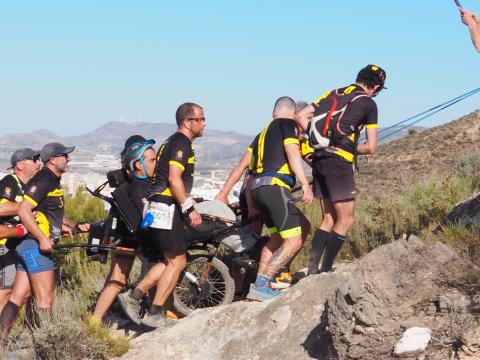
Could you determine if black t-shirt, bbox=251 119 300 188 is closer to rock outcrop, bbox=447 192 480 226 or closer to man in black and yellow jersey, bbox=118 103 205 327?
man in black and yellow jersey, bbox=118 103 205 327

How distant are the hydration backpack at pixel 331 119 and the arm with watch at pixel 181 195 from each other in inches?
50.2

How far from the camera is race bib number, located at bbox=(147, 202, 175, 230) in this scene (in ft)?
22.3

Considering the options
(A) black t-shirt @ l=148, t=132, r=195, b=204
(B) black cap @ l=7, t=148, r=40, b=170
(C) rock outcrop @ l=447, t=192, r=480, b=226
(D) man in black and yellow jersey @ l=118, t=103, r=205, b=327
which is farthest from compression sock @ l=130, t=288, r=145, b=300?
(C) rock outcrop @ l=447, t=192, r=480, b=226

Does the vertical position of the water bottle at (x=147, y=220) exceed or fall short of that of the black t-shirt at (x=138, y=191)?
it falls short

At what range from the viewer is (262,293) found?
6734 mm

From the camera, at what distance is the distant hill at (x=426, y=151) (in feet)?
84.2

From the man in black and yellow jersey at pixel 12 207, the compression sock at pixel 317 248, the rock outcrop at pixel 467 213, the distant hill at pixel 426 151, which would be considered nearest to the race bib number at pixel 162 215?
the man in black and yellow jersey at pixel 12 207

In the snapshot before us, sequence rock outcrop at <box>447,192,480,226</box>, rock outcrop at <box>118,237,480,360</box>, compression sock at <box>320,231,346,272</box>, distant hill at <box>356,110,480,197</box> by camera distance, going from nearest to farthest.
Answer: rock outcrop at <box>118,237,480,360</box> → compression sock at <box>320,231,346,272</box> → rock outcrop at <box>447,192,480,226</box> → distant hill at <box>356,110,480,197</box>

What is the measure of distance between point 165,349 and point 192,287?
1.06 m

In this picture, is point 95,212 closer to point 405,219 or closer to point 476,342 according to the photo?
point 405,219

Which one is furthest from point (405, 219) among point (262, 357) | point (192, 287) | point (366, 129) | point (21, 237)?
point (21, 237)

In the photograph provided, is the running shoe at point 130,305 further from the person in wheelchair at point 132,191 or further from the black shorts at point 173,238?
the black shorts at point 173,238

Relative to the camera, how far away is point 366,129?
6945mm

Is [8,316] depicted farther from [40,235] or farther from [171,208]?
[171,208]
